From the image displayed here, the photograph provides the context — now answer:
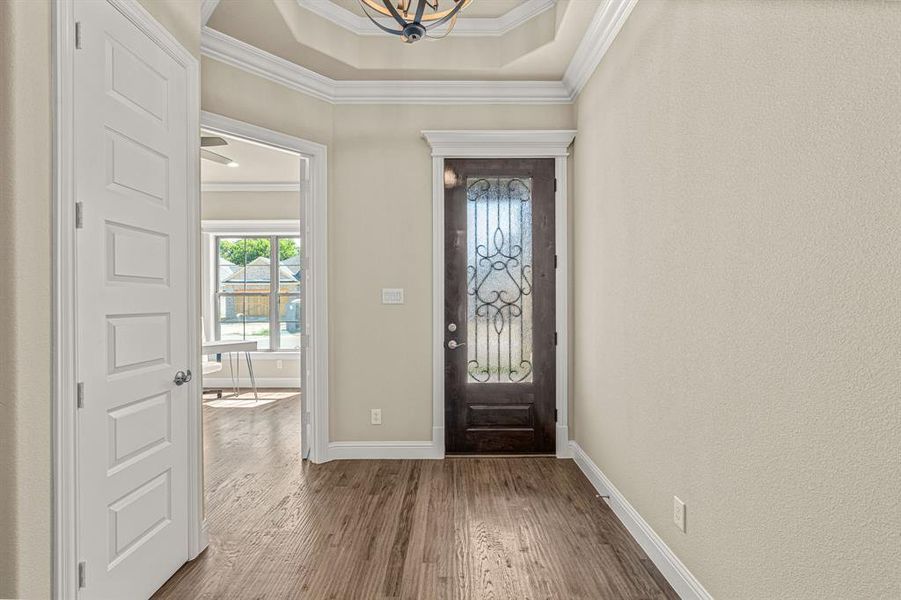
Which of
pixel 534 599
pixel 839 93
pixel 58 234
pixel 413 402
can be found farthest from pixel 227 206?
pixel 839 93

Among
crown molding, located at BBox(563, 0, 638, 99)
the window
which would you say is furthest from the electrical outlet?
the window

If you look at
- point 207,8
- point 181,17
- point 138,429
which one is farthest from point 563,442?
point 207,8

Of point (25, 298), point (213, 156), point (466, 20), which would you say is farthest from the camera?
point (213, 156)

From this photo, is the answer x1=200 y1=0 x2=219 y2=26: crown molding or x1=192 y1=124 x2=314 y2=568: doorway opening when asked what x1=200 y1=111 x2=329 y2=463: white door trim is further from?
x1=192 y1=124 x2=314 y2=568: doorway opening

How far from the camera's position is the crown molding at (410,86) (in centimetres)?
301

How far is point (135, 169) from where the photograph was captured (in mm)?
1885

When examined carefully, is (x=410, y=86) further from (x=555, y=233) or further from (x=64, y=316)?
(x=64, y=316)

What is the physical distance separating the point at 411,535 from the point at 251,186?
18.3ft

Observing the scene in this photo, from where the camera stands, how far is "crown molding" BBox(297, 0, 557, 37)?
3.01 m

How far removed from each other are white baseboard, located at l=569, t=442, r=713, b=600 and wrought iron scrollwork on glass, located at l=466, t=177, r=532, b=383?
0.97 metres

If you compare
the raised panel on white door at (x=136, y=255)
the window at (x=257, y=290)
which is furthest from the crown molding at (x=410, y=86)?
the window at (x=257, y=290)

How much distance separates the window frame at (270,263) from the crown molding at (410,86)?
342cm

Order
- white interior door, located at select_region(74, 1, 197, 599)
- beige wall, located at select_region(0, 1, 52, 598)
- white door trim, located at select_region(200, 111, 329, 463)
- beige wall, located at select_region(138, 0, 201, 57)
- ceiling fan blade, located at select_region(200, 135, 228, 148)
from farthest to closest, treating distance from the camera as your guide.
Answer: ceiling fan blade, located at select_region(200, 135, 228, 148)
white door trim, located at select_region(200, 111, 329, 463)
beige wall, located at select_region(138, 0, 201, 57)
white interior door, located at select_region(74, 1, 197, 599)
beige wall, located at select_region(0, 1, 52, 598)

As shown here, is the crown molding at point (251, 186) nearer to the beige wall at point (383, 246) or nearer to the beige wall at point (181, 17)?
the beige wall at point (383, 246)
